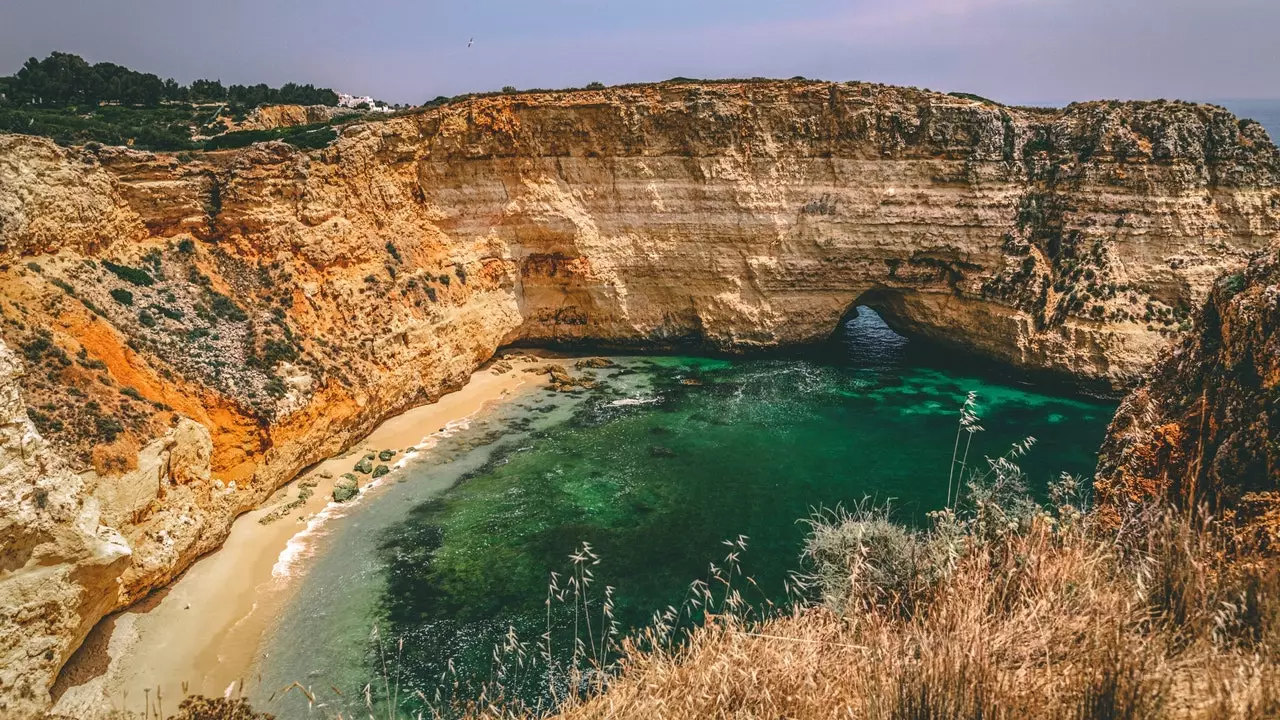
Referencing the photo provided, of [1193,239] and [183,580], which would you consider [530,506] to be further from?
[1193,239]

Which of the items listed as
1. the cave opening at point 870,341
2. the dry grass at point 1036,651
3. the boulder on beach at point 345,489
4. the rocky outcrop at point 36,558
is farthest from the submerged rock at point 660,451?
the dry grass at point 1036,651

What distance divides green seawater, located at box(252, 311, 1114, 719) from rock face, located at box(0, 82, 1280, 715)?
9.46ft

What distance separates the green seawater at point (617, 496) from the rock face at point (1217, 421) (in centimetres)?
825

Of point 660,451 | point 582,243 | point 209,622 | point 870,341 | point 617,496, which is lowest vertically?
point 209,622

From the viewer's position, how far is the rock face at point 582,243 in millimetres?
18062

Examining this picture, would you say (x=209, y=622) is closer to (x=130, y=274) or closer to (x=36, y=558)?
(x=36, y=558)

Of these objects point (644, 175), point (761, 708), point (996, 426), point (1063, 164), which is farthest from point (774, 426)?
point (761, 708)

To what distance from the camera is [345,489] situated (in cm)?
1934

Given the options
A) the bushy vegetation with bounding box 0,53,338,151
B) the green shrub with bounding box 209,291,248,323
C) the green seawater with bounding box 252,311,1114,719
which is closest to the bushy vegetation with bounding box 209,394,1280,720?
the green seawater with bounding box 252,311,1114,719

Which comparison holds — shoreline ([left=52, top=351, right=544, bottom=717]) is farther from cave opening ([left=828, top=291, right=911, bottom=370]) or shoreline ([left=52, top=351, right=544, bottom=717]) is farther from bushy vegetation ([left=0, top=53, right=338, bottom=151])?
cave opening ([left=828, top=291, right=911, bottom=370])

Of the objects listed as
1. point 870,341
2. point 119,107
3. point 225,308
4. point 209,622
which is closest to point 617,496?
point 209,622

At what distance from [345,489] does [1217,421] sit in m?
19.0

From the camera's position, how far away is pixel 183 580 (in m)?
15.1

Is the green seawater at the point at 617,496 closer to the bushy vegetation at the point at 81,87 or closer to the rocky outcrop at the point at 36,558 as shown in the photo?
the rocky outcrop at the point at 36,558
